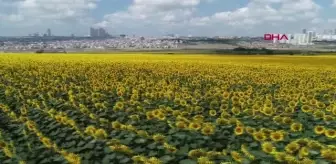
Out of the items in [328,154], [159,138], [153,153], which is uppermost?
[328,154]

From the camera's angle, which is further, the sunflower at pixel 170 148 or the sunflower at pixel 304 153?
the sunflower at pixel 170 148

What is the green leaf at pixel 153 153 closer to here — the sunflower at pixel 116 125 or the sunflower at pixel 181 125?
the sunflower at pixel 181 125

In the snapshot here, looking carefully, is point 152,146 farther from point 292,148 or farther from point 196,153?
point 292,148

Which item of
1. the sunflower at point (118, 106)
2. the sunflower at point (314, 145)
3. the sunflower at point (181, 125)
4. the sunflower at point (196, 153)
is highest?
the sunflower at point (314, 145)

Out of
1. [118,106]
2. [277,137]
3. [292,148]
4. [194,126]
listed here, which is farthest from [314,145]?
[118,106]

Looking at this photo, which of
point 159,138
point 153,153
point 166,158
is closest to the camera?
point 166,158

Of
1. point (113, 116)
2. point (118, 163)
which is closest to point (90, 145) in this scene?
point (118, 163)

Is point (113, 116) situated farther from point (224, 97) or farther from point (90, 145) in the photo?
point (224, 97)

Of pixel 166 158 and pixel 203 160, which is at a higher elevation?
pixel 203 160

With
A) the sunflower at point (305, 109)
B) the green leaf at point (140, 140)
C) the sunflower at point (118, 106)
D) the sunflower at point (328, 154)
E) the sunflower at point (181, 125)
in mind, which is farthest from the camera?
the sunflower at point (118, 106)

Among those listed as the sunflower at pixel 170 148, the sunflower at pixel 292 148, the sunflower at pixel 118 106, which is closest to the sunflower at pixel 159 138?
the sunflower at pixel 170 148

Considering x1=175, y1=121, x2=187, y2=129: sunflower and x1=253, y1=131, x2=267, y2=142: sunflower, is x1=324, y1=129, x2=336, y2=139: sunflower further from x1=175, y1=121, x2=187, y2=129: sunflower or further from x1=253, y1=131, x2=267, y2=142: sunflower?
x1=175, y1=121, x2=187, y2=129: sunflower

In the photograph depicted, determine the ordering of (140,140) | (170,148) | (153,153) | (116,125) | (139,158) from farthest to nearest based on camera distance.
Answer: (116,125), (140,140), (153,153), (170,148), (139,158)
